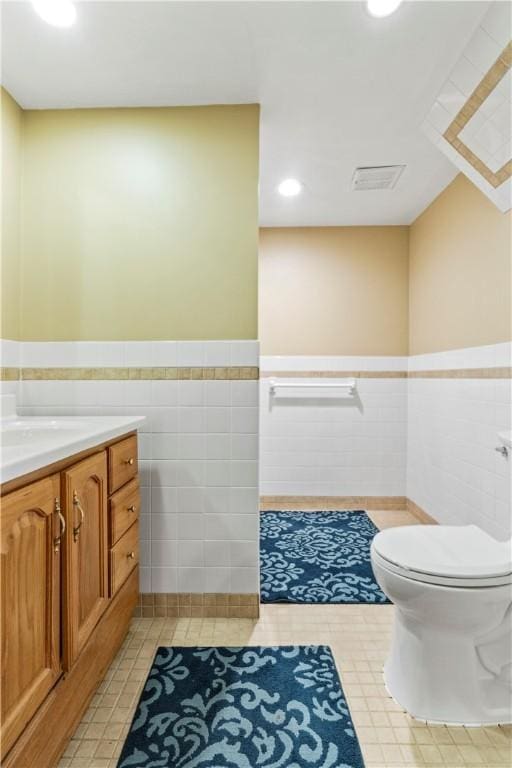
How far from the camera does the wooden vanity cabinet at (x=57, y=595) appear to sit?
3.06 ft

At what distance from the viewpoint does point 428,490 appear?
3084 mm

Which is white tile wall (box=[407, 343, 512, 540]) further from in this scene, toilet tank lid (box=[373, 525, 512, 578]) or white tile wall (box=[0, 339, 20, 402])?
white tile wall (box=[0, 339, 20, 402])

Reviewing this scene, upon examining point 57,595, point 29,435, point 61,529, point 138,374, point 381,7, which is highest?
point 381,7

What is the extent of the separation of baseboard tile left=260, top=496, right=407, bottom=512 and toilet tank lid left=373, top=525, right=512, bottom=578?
6.20 feet

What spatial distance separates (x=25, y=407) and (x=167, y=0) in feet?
5.67

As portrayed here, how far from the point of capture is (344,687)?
151cm

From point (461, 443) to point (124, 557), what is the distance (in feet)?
6.60

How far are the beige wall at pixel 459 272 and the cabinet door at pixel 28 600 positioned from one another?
2.12 m

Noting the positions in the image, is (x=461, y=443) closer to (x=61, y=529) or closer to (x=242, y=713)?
(x=242, y=713)

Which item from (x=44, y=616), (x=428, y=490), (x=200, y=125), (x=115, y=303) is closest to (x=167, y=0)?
(x=200, y=125)

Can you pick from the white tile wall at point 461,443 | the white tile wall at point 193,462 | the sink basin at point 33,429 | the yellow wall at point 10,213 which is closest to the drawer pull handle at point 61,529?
the sink basin at point 33,429

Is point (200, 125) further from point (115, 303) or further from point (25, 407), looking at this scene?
point (25, 407)

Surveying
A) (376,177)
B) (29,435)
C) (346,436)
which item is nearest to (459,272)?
(376,177)

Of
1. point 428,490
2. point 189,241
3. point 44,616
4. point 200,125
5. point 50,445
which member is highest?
point 200,125
